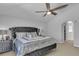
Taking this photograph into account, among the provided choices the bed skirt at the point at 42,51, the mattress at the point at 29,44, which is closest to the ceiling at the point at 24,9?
the mattress at the point at 29,44

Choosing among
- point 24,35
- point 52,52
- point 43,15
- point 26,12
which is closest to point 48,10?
point 43,15

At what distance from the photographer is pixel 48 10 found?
153 cm

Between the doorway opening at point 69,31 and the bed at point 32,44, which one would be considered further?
the doorway opening at point 69,31

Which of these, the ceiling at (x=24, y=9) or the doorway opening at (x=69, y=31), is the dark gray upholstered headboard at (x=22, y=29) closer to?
the ceiling at (x=24, y=9)

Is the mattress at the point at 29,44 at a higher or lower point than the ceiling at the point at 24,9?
lower

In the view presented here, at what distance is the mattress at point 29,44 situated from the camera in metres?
1.42

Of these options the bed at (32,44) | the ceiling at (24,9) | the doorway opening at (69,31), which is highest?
the ceiling at (24,9)

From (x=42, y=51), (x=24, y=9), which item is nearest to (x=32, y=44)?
(x=42, y=51)

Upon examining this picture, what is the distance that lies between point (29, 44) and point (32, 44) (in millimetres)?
53

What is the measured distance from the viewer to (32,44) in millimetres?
1477

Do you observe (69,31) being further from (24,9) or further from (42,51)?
(24,9)

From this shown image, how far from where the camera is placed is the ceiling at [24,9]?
147 centimetres

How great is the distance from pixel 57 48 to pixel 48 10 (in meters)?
0.63

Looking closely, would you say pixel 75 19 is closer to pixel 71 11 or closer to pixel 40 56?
pixel 71 11
